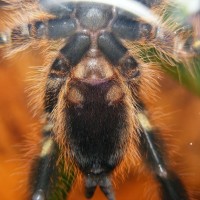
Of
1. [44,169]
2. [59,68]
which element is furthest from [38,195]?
[59,68]

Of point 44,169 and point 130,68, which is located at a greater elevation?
point 130,68

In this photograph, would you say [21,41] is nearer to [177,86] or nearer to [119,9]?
[119,9]

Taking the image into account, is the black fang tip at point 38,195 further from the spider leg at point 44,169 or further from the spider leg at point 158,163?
the spider leg at point 158,163

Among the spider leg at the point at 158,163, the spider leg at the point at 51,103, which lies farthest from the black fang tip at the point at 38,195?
the spider leg at the point at 158,163

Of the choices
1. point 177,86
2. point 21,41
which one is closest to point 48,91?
point 21,41

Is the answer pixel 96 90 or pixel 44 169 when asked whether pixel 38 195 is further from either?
pixel 96 90

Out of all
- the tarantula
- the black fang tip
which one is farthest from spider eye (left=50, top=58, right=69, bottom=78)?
the black fang tip
